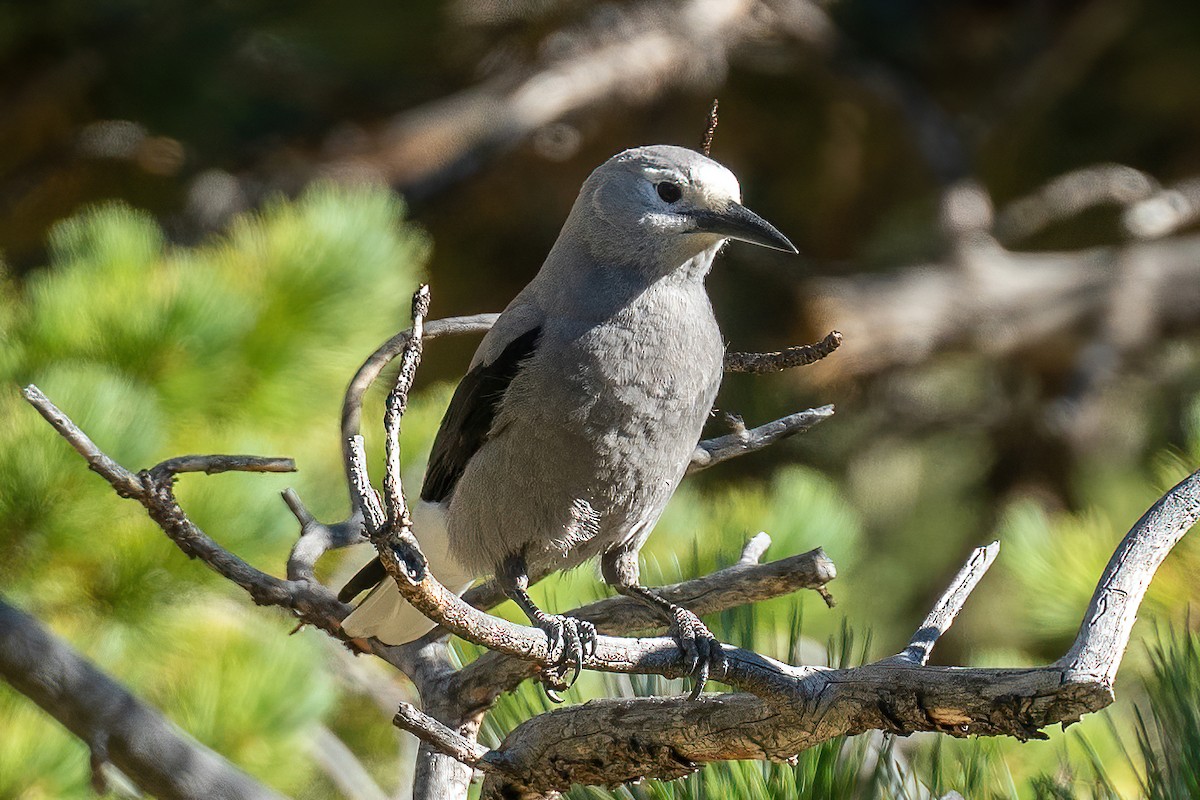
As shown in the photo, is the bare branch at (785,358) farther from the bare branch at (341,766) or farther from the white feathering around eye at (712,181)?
the bare branch at (341,766)

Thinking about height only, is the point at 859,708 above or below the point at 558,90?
below

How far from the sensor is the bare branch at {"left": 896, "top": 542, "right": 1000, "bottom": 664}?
4.47 feet

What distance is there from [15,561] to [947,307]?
11.8 feet

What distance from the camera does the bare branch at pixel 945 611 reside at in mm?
1363

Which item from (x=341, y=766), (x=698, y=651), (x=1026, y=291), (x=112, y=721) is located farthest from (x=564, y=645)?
(x=1026, y=291)

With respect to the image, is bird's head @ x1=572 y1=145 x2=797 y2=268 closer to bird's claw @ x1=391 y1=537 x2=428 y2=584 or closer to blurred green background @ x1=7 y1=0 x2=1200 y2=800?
blurred green background @ x1=7 y1=0 x2=1200 y2=800

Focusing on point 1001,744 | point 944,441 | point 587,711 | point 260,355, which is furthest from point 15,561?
point 944,441

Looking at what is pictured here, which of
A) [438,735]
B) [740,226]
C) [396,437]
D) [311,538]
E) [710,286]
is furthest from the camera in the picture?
[710,286]

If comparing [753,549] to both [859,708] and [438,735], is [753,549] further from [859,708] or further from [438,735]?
[438,735]

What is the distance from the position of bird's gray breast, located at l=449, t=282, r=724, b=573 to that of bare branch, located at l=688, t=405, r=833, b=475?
9 cm

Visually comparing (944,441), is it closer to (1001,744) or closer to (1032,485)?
(1032,485)

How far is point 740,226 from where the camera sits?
1713 mm

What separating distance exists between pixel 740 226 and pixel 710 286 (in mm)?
3508

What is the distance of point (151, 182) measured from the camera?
4723 mm
